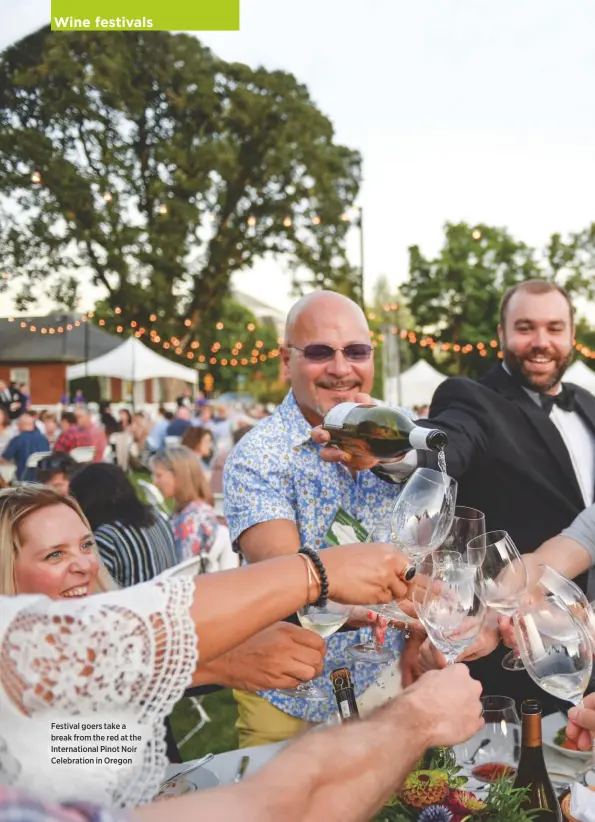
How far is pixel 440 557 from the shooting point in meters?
1.53

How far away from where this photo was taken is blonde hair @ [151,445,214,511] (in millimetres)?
4965

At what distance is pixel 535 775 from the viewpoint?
1.55 metres

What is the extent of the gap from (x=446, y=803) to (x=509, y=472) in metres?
1.34

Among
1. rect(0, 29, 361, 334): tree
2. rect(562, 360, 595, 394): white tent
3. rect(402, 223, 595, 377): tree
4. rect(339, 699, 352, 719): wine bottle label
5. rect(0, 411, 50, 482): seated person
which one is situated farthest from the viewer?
rect(402, 223, 595, 377): tree

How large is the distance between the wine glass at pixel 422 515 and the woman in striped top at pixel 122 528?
221 cm

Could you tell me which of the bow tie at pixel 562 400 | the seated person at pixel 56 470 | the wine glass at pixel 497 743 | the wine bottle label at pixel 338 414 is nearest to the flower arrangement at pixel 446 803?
the wine glass at pixel 497 743

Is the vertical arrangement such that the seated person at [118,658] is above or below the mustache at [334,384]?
below

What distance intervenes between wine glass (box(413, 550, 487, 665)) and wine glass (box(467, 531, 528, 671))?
7.0 inches

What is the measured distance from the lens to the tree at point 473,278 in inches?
1287

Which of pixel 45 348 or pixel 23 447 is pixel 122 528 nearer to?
pixel 23 447

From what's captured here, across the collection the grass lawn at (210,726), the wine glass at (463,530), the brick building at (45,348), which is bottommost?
the grass lawn at (210,726)

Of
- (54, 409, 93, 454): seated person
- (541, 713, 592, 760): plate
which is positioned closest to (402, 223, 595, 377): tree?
(54, 409, 93, 454): seated person

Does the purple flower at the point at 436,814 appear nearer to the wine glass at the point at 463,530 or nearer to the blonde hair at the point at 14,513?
the wine glass at the point at 463,530

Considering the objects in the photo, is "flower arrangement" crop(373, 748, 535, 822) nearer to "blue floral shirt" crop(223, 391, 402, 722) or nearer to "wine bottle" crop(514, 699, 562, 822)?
"wine bottle" crop(514, 699, 562, 822)
